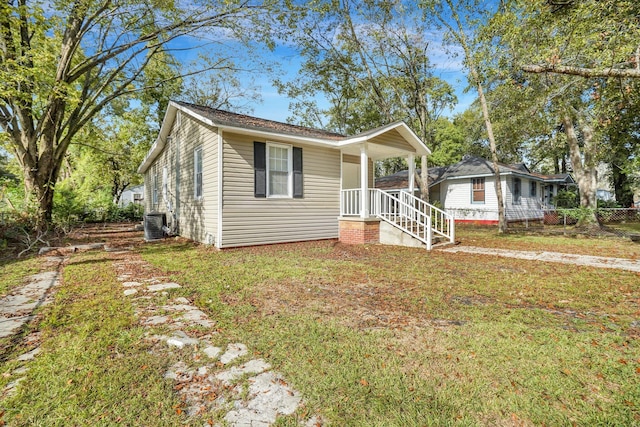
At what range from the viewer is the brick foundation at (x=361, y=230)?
8859mm

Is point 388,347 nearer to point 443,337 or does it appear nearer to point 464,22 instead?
point 443,337

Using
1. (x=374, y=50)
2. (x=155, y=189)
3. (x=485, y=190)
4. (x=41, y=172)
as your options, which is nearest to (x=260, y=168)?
(x=41, y=172)

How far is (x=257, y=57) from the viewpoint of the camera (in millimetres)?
13625

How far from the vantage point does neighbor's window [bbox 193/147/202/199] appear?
903cm

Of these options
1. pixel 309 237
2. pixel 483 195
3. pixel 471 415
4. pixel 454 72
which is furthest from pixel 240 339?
pixel 483 195

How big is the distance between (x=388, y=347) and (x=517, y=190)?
62.3 feet

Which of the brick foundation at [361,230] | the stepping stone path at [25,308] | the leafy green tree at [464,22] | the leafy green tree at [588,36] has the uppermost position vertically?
the leafy green tree at [464,22]

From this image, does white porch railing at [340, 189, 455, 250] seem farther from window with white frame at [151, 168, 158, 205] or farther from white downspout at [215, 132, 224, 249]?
window with white frame at [151, 168, 158, 205]

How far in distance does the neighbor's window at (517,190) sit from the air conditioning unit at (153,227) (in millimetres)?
18583

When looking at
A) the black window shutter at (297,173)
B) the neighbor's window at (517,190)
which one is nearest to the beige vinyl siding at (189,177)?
the black window shutter at (297,173)

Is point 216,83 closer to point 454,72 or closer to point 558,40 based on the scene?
point 454,72

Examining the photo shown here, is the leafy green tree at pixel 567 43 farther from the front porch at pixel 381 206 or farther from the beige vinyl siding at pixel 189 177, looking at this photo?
the beige vinyl siding at pixel 189 177

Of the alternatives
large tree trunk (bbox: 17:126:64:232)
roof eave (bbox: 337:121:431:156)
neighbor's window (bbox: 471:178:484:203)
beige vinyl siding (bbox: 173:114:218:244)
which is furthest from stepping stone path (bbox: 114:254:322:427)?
neighbor's window (bbox: 471:178:484:203)

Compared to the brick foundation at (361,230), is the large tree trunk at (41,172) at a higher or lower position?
higher
